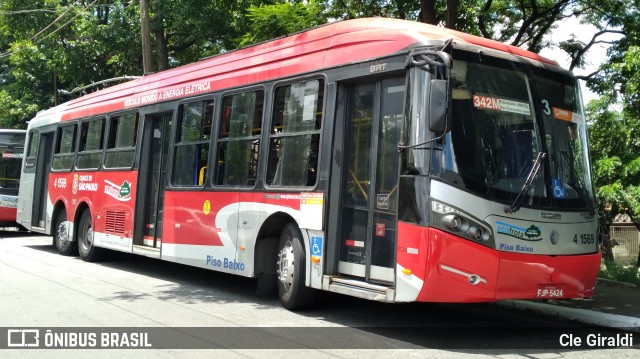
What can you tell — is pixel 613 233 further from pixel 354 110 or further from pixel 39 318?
pixel 39 318

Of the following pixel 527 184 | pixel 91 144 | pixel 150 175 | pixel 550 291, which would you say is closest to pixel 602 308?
pixel 550 291

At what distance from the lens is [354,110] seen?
7793mm

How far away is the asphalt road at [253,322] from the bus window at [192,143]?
1788mm

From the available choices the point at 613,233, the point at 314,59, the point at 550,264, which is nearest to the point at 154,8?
the point at 314,59

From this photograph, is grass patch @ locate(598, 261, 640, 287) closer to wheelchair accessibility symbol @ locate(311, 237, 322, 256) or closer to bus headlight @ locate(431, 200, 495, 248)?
bus headlight @ locate(431, 200, 495, 248)

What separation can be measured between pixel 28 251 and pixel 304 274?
1016cm

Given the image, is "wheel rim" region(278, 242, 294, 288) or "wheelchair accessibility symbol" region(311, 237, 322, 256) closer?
"wheelchair accessibility symbol" region(311, 237, 322, 256)

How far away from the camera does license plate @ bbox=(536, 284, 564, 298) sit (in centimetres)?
675

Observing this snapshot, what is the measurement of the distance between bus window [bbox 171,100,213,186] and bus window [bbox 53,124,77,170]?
4863mm

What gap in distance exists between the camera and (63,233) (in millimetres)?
14836

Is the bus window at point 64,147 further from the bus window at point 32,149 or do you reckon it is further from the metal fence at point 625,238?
the metal fence at point 625,238

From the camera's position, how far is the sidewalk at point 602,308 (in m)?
7.86

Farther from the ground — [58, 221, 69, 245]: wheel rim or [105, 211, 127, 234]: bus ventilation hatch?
[105, 211, 127, 234]: bus ventilation hatch

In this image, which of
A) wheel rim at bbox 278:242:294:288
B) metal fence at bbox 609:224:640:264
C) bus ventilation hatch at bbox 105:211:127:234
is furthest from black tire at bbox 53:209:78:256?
metal fence at bbox 609:224:640:264
